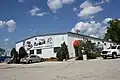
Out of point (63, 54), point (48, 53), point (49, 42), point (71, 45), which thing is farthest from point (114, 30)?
point (63, 54)

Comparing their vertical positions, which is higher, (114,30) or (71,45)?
(114,30)

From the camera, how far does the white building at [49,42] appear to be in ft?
172

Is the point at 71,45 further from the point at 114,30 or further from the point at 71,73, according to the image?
the point at 71,73

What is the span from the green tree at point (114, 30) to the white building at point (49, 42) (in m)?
6.98

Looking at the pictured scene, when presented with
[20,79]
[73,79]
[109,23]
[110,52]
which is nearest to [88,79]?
[73,79]

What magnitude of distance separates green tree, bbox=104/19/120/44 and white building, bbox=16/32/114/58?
A: 22.9 feet

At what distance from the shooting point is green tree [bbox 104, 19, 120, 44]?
65750 millimetres

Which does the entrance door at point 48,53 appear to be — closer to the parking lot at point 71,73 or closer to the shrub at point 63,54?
the shrub at point 63,54

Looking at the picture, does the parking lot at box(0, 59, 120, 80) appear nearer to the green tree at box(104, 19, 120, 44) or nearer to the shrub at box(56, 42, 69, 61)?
the shrub at box(56, 42, 69, 61)

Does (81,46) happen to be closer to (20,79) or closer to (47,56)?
(47,56)

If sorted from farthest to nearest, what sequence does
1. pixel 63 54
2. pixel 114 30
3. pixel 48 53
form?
1. pixel 114 30
2. pixel 48 53
3. pixel 63 54

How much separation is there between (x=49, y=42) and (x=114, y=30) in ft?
67.2

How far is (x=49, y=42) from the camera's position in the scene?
55.2 metres

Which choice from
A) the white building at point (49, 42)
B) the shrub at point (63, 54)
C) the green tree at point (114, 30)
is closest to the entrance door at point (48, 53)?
the white building at point (49, 42)
